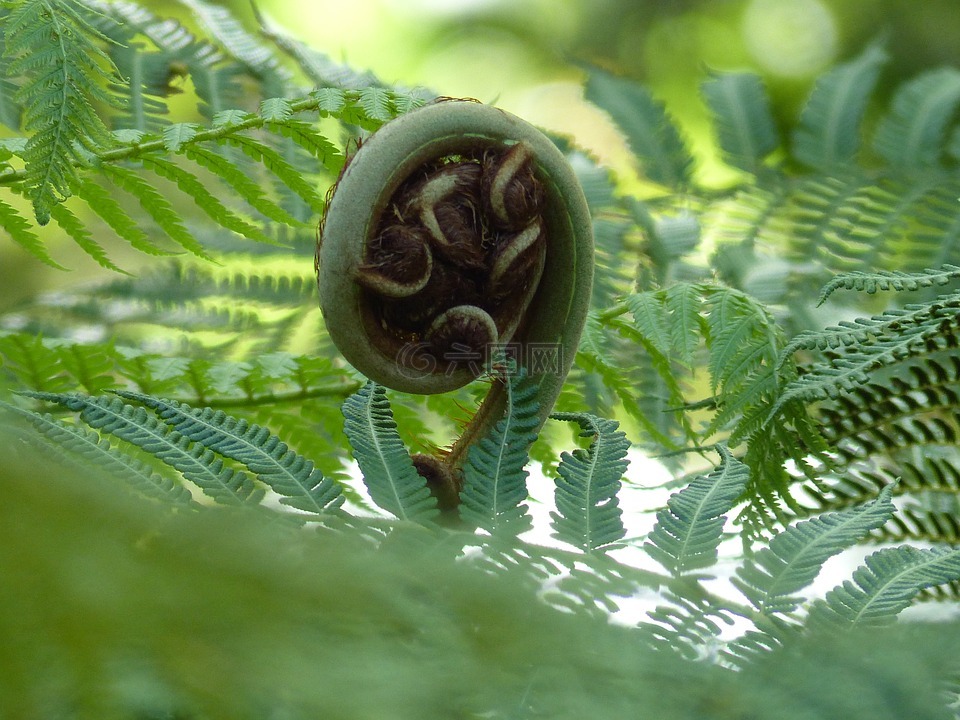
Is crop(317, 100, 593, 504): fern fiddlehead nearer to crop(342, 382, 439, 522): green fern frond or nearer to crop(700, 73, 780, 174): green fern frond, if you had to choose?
crop(342, 382, 439, 522): green fern frond

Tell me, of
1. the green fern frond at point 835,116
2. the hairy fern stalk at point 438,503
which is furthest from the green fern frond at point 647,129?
the hairy fern stalk at point 438,503

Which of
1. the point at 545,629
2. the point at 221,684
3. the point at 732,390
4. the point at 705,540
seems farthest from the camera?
the point at 732,390

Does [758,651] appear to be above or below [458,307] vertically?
below

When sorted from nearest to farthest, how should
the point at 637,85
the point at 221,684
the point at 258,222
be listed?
the point at 221,684
the point at 258,222
the point at 637,85

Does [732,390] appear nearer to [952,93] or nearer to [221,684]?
[221,684]

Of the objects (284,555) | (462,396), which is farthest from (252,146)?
(284,555)

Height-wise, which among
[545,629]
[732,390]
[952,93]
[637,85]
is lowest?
[545,629]

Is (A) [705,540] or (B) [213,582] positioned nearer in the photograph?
(B) [213,582]
